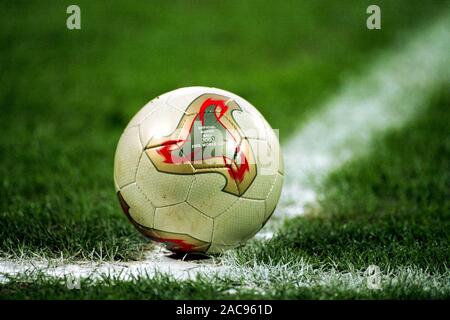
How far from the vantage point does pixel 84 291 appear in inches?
151

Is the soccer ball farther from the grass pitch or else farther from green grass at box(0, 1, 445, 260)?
green grass at box(0, 1, 445, 260)

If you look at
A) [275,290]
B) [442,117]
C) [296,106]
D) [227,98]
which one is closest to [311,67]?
[296,106]

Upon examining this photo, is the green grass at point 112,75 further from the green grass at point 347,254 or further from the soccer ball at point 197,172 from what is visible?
the green grass at point 347,254

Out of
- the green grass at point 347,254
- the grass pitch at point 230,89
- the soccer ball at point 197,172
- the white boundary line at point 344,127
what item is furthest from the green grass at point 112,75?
the green grass at point 347,254

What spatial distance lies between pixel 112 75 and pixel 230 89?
2.10 metres

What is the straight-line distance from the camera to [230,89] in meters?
10.9

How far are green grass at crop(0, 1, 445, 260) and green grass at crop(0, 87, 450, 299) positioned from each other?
75 centimetres

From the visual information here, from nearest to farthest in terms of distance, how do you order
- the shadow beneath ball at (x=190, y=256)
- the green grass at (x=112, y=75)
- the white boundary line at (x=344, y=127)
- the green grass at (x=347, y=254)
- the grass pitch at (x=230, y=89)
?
the green grass at (x=347, y=254) → the grass pitch at (x=230, y=89) → the white boundary line at (x=344, y=127) → the shadow beneath ball at (x=190, y=256) → the green grass at (x=112, y=75)

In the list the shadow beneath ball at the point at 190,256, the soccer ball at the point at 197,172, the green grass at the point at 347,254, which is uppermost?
the soccer ball at the point at 197,172

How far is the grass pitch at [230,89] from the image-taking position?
4.19 metres

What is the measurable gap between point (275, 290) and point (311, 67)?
9.14 metres

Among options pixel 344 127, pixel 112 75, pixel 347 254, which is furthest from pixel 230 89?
pixel 347 254

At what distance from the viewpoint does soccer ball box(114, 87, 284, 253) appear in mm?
4277

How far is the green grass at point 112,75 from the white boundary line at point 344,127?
0.81 ft
